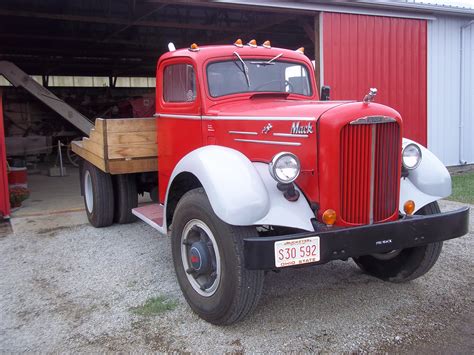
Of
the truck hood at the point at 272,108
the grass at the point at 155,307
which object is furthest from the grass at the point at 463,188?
the grass at the point at 155,307

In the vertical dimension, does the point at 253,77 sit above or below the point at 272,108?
above

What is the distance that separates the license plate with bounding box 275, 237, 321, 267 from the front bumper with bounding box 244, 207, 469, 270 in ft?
0.09

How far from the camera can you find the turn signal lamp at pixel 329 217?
3.21 m

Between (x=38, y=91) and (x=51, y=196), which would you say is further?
(x=38, y=91)

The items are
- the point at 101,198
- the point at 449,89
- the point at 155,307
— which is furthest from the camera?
the point at 449,89

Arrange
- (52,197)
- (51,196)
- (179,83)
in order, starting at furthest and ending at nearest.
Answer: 1. (51,196)
2. (52,197)
3. (179,83)

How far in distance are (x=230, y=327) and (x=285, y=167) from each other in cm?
A: 120

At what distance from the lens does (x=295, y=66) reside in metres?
4.75

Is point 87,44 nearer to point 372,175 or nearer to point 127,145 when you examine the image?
point 127,145

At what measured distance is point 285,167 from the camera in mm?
3189

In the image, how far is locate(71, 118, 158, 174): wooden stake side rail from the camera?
5238mm

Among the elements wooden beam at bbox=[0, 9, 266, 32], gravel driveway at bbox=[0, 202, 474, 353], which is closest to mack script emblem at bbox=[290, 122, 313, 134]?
gravel driveway at bbox=[0, 202, 474, 353]

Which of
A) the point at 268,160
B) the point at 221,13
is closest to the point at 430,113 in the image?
the point at 221,13

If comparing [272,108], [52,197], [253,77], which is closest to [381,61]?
[253,77]
